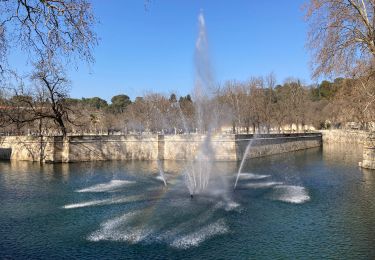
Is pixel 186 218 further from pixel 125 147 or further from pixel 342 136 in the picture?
pixel 342 136

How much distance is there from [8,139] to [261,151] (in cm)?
3036

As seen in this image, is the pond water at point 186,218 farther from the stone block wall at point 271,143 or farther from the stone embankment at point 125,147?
the stone block wall at point 271,143

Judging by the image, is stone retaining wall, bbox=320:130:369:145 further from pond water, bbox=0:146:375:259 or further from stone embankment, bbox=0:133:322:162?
pond water, bbox=0:146:375:259

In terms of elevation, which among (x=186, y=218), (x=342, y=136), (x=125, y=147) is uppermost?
(x=342, y=136)

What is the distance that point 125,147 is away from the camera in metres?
43.0

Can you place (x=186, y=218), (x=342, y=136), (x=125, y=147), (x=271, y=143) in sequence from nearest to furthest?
(x=186, y=218) → (x=125, y=147) → (x=271, y=143) → (x=342, y=136)

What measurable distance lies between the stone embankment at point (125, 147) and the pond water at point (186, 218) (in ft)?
41.7

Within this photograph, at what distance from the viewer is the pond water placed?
40.3 ft

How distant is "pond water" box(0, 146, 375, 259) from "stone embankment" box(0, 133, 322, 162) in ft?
41.7

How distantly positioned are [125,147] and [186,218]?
28001mm

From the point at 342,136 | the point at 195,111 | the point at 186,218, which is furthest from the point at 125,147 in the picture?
the point at 342,136

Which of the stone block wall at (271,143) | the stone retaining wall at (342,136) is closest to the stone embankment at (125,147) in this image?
the stone block wall at (271,143)

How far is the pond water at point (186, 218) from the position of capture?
1227 centimetres

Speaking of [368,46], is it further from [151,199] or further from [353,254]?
[151,199]
